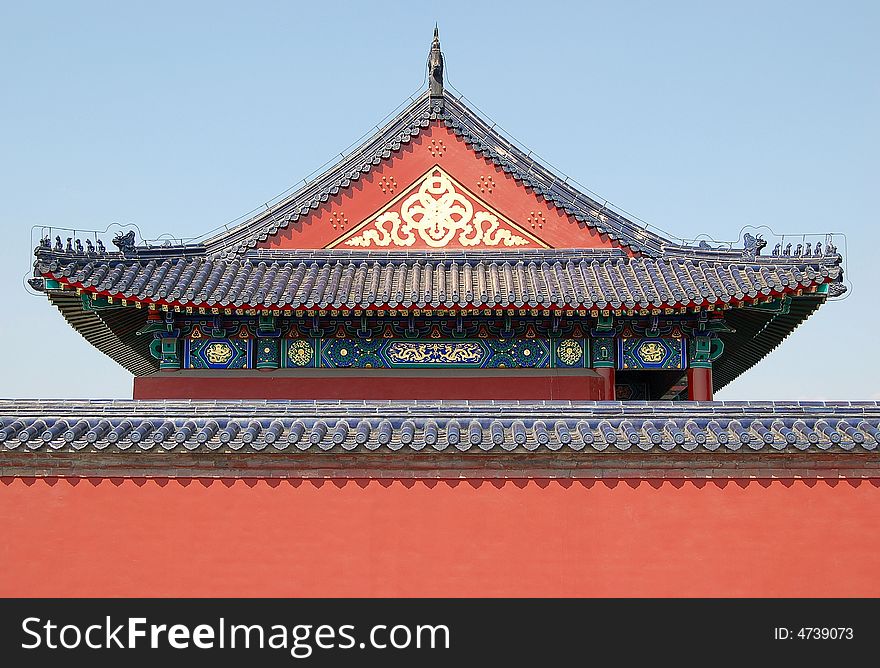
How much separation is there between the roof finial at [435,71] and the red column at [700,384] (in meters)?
5.68

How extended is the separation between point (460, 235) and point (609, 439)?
5.20 metres

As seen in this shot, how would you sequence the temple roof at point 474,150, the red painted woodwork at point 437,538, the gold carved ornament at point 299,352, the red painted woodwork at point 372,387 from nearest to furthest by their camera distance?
1. the red painted woodwork at point 437,538
2. the red painted woodwork at point 372,387
3. the gold carved ornament at point 299,352
4. the temple roof at point 474,150

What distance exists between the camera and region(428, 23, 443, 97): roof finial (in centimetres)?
1420

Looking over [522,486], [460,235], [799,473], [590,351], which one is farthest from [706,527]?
[460,235]

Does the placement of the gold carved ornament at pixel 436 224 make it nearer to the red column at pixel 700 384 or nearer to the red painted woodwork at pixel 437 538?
the red column at pixel 700 384

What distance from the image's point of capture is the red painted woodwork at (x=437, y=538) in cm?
903

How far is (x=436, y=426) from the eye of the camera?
9.12m

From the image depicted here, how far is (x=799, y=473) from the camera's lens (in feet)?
30.2

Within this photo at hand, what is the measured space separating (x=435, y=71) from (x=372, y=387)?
5.18 metres

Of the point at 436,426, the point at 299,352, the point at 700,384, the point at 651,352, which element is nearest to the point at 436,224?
the point at 299,352

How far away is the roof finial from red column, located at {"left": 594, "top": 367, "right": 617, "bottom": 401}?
497cm

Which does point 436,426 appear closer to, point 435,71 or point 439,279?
point 439,279

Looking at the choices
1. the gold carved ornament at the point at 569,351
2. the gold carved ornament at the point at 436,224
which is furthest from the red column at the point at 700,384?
the gold carved ornament at the point at 436,224
